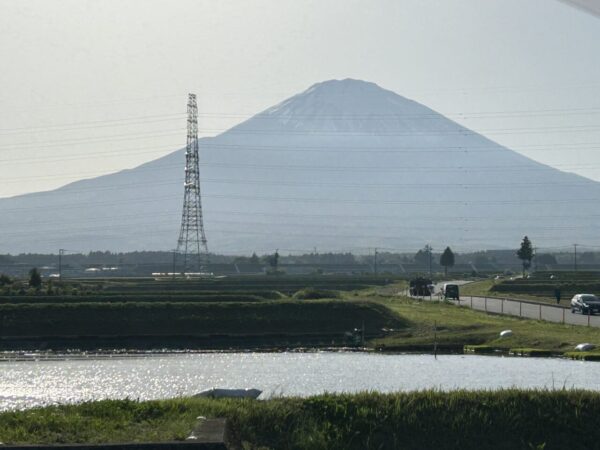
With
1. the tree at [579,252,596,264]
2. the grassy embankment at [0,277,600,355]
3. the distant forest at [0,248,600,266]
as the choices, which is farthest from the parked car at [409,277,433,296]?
the tree at [579,252,596,264]

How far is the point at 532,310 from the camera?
50.4 meters

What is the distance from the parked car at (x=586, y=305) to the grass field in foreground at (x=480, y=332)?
14.1 ft

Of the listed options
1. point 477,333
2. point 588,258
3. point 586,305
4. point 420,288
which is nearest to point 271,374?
point 477,333

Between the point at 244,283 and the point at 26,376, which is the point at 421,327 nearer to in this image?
the point at 26,376

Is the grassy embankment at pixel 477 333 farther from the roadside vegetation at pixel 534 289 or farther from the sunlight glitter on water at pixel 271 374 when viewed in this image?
the roadside vegetation at pixel 534 289

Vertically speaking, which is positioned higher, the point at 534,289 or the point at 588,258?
the point at 588,258

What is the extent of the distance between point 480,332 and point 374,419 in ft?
91.6

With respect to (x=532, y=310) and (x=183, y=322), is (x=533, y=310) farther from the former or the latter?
(x=183, y=322)

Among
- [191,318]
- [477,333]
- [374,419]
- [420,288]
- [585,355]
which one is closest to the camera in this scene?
[374,419]

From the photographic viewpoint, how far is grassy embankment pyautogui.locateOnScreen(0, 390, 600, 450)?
1145 cm

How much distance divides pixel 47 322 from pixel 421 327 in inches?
614

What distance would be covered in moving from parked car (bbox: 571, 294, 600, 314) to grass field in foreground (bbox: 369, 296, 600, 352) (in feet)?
14.1

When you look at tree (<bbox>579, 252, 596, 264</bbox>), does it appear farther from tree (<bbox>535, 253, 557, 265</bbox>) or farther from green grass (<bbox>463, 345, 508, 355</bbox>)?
green grass (<bbox>463, 345, 508, 355</bbox>)

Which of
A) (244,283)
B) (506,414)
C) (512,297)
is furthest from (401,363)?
(244,283)
